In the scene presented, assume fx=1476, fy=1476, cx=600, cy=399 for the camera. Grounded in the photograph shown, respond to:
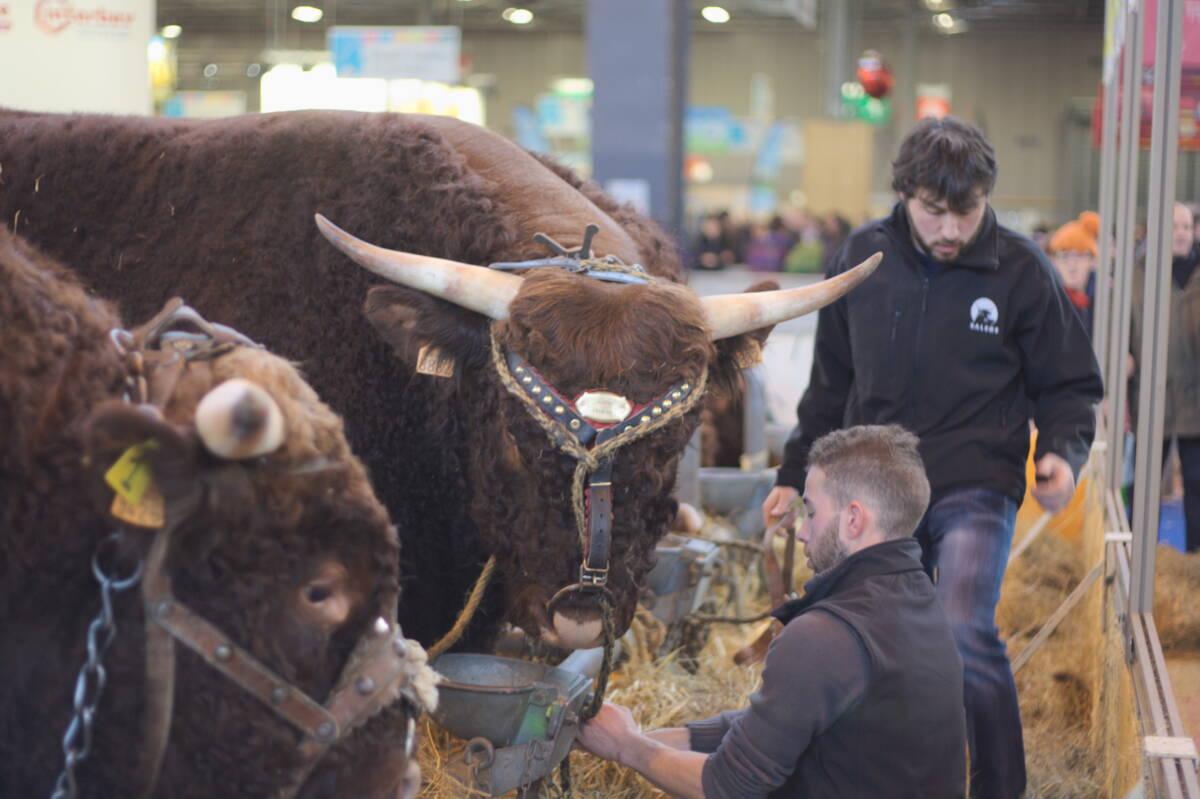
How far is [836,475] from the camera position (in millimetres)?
3430

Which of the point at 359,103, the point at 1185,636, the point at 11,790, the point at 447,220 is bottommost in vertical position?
the point at 1185,636

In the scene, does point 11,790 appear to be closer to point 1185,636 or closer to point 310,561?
point 310,561

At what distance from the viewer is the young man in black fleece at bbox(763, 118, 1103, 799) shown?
4191 mm

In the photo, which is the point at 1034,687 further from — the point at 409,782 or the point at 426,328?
the point at 409,782

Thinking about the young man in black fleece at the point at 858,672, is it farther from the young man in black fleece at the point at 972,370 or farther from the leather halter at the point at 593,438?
the young man in black fleece at the point at 972,370

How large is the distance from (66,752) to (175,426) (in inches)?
22.0

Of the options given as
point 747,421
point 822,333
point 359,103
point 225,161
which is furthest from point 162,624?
point 359,103

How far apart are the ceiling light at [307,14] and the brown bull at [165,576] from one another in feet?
100

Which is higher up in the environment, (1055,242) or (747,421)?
(1055,242)

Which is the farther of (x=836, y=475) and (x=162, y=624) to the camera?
(x=836, y=475)

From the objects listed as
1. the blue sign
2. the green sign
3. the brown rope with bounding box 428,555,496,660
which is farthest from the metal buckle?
the green sign

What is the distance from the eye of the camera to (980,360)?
4.44m

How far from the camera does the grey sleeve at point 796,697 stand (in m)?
3.16

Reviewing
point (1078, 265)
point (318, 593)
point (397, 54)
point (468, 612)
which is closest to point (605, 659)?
point (468, 612)
